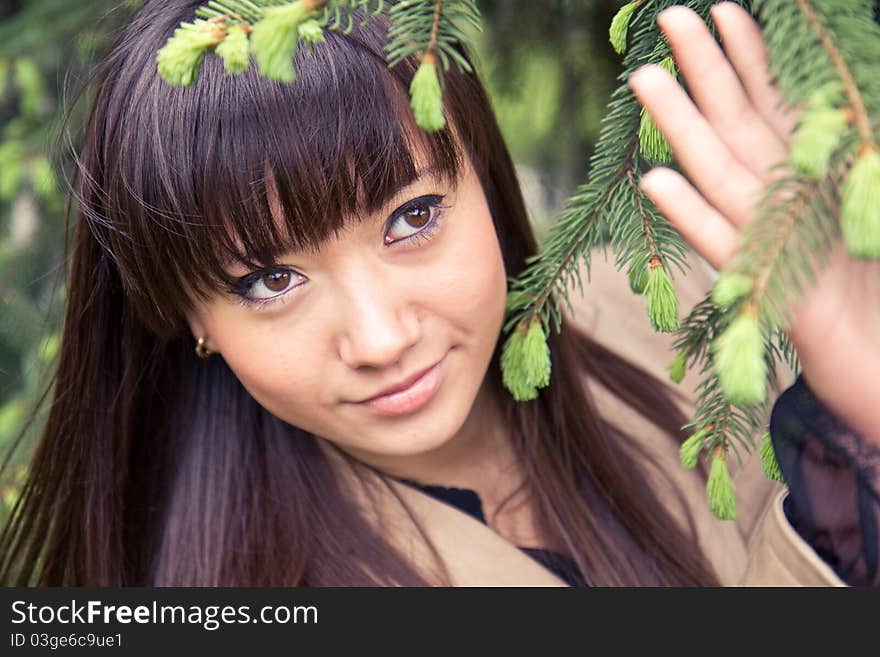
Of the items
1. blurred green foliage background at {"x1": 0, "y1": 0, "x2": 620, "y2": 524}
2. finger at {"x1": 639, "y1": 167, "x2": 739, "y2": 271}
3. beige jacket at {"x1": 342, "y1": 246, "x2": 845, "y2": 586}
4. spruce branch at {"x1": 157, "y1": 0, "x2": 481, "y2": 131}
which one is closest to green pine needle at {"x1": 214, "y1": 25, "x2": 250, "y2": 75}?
spruce branch at {"x1": 157, "y1": 0, "x2": 481, "y2": 131}

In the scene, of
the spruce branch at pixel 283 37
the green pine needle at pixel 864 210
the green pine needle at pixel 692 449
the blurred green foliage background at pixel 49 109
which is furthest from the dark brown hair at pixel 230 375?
the green pine needle at pixel 864 210

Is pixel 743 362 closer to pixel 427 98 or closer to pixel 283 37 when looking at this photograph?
pixel 427 98

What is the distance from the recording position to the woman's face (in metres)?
1.06

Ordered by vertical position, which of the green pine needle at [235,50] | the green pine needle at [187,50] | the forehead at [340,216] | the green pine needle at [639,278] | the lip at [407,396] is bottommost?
the green pine needle at [639,278]

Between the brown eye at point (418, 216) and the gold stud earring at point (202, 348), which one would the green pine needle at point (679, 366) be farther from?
the gold stud earring at point (202, 348)

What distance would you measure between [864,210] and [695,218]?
15 centimetres

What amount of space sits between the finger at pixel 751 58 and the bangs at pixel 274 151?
420 millimetres

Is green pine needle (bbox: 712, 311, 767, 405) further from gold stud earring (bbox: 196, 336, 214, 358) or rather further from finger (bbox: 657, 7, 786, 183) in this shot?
gold stud earring (bbox: 196, 336, 214, 358)

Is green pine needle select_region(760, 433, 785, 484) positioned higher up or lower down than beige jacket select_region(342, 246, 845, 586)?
lower down

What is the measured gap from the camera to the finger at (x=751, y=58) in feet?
2.36

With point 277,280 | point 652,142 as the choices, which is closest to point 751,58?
point 652,142

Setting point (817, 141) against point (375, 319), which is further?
point (375, 319)

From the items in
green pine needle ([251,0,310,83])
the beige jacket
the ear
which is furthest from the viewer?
the beige jacket

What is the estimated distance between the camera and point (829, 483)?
0.82 m
